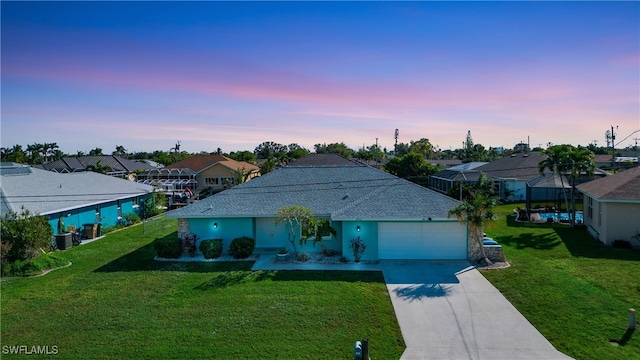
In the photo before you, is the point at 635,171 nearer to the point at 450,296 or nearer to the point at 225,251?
the point at 450,296

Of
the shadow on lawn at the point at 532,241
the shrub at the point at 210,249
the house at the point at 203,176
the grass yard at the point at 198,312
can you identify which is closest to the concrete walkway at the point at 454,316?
the grass yard at the point at 198,312

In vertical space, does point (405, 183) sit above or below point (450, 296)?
above

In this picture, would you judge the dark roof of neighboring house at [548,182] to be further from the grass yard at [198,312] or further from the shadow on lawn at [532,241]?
the grass yard at [198,312]

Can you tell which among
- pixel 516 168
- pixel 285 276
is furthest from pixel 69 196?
pixel 516 168

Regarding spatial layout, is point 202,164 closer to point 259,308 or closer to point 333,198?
point 333,198

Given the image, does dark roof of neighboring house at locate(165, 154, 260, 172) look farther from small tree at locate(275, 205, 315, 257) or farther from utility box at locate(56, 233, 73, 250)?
small tree at locate(275, 205, 315, 257)

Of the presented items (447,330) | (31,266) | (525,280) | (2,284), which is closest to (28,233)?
(31,266)

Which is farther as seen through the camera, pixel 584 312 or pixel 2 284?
pixel 2 284
